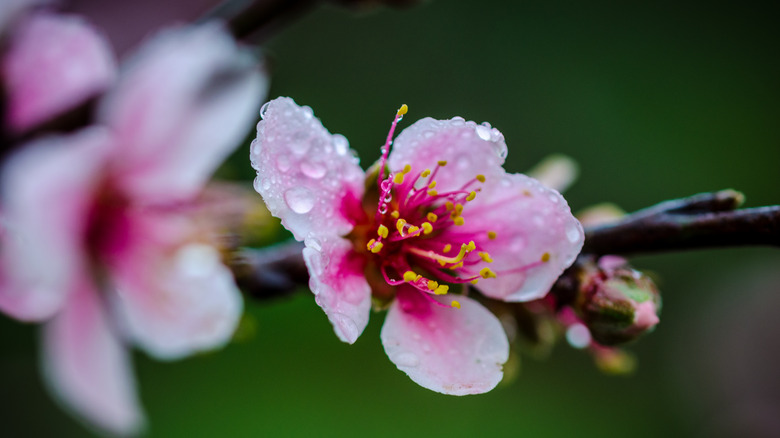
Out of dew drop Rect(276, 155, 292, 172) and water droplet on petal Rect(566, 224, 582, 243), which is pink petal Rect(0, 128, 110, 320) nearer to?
dew drop Rect(276, 155, 292, 172)

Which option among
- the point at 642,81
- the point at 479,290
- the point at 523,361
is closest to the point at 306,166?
the point at 479,290

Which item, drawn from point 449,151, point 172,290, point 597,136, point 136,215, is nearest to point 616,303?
point 449,151

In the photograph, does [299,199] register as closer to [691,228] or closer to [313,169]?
[313,169]

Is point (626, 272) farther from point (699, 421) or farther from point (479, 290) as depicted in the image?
point (699, 421)

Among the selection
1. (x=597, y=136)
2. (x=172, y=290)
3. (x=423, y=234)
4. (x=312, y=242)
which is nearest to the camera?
(x=312, y=242)

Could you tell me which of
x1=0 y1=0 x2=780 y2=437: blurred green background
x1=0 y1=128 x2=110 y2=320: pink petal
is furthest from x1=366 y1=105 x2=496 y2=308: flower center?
x1=0 y1=0 x2=780 y2=437: blurred green background

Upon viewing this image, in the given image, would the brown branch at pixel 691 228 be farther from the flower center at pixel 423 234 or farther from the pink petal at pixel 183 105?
the pink petal at pixel 183 105

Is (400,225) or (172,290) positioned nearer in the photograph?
(400,225)
